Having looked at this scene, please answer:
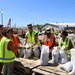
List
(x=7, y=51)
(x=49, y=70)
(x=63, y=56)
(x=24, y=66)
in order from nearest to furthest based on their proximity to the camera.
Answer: (x=7, y=51) → (x=49, y=70) → (x=24, y=66) → (x=63, y=56)

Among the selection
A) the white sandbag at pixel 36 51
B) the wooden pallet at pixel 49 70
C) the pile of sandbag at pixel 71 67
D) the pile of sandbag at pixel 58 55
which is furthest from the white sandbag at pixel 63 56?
the white sandbag at pixel 36 51

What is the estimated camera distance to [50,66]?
4719mm

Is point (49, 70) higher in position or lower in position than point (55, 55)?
lower

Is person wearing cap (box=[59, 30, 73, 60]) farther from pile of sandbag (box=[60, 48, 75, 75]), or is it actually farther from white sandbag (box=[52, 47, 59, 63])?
pile of sandbag (box=[60, 48, 75, 75])

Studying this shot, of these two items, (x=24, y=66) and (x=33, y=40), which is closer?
(x=24, y=66)

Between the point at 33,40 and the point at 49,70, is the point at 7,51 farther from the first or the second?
the point at 33,40

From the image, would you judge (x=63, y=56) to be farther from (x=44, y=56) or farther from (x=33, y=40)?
(x=33, y=40)

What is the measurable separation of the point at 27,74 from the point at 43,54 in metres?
0.69

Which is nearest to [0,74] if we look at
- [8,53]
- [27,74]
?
[27,74]

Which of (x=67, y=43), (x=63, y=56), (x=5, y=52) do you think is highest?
(x=67, y=43)

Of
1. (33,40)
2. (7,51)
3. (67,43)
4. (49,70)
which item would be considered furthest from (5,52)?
(33,40)

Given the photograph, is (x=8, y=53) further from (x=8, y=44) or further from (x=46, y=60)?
(x=46, y=60)

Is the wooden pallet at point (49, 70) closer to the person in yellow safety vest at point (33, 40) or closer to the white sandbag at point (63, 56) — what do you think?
the white sandbag at point (63, 56)

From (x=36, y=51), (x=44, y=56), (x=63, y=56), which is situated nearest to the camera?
(x=44, y=56)
